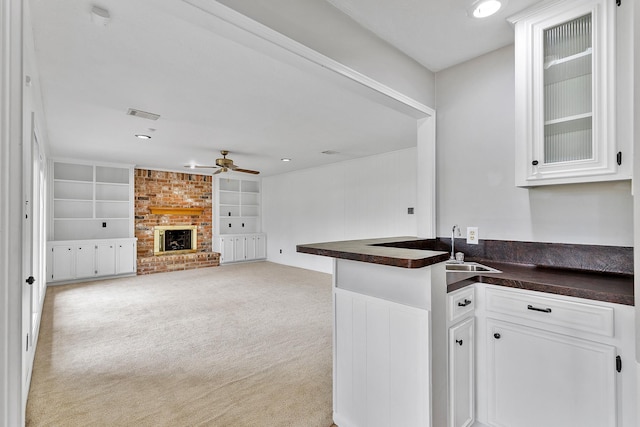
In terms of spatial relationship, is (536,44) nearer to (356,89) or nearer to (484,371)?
A: (356,89)

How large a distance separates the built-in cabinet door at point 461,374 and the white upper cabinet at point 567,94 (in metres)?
1.01

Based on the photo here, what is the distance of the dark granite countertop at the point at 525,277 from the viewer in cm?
137

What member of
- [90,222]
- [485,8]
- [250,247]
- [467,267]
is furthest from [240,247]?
[485,8]

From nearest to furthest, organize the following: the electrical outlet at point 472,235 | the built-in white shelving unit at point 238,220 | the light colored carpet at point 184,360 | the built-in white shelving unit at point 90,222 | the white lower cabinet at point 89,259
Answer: the light colored carpet at point 184,360 → the electrical outlet at point 472,235 → the white lower cabinet at point 89,259 → the built-in white shelving unit at point 90,222 → the built-in white shelving unit at point 238,220

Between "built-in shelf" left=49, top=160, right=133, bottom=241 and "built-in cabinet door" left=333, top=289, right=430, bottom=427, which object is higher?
"built-in shelf" left=49, top=160, right=133, bottom=241

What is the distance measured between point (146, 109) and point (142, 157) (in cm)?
307

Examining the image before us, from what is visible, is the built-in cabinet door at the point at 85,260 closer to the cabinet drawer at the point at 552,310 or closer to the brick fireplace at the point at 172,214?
the brick fireplace at the point at 172,214

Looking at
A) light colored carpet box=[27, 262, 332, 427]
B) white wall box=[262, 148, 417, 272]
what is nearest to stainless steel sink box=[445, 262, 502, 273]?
light colored carpet box=[27, 262, 332, 427]

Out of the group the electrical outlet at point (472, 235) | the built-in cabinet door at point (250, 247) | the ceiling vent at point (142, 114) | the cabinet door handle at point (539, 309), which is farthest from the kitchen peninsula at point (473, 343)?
the built-in cabinet door at point (250, 247)

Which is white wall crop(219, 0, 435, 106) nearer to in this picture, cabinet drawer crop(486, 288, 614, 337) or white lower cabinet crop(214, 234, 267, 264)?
cabinet drawer crop(486, 288, 614, 337)

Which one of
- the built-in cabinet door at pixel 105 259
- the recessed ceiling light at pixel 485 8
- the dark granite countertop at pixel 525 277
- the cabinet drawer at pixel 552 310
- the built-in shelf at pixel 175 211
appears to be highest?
the recessed ceiling light at pixel 485 8

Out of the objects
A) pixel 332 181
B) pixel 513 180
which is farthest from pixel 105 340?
pixel 332 181

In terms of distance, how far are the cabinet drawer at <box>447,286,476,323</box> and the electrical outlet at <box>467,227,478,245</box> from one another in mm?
749

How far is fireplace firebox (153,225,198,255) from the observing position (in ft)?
23.5
